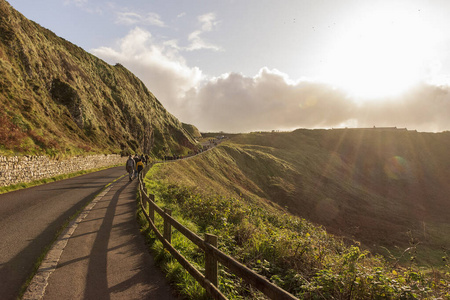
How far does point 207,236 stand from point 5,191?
50.7 ft

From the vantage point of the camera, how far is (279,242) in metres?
6.48

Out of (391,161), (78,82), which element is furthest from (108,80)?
(391,161)

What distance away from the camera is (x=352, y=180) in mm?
63062

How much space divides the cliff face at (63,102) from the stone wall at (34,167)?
84 cm

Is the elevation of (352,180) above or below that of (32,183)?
below

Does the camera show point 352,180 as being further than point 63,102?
Yes

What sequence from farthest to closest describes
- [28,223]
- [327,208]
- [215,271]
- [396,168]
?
[396,168] < [327,208] < [28,223] < [215,271]

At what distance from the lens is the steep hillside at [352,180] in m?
33.4

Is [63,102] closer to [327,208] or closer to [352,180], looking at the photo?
[327,208]

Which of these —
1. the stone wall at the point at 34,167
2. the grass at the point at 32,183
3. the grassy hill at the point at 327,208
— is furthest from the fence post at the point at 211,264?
the stone wall at the point at 34,167

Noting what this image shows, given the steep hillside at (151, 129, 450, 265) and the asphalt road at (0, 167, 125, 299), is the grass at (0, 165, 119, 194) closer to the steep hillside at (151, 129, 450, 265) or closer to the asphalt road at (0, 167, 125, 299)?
the asphalt road at (0, 167, 125, 299)

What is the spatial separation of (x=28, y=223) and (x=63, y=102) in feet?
123

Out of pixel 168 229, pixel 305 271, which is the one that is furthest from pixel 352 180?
pixel 168 229

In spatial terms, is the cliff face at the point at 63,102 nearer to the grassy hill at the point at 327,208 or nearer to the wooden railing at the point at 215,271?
the grassy hill at the point at 327,208
